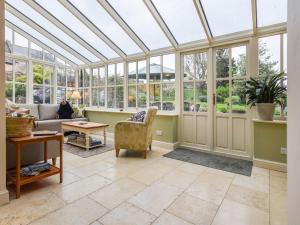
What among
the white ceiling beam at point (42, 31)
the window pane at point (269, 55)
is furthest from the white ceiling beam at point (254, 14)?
the white ceiling beam at point (42, 31)

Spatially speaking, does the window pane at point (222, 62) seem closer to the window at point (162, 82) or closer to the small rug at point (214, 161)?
the window at point (162, 82)

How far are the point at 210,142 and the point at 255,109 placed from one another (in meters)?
1.06

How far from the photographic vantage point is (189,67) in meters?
4.00

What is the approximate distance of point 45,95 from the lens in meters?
5.98

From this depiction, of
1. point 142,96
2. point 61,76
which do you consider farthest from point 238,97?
point 61,76

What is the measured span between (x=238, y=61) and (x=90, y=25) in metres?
3.26

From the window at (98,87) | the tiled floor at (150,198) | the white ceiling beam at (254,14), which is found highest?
the white ceiling beam at (254,14)

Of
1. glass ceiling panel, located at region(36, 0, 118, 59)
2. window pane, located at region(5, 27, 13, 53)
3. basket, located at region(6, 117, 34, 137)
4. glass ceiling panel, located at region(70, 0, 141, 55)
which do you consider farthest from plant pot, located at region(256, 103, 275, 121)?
window pane, located at region(5, 27, 13, 53)

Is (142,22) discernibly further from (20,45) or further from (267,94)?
(20,45)

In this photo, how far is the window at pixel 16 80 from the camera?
510cm

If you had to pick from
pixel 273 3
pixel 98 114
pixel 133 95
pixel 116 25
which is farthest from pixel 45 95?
pixel 273 3

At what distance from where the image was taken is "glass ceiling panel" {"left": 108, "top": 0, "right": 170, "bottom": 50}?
340 centimetres

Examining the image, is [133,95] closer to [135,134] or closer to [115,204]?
[135,134]

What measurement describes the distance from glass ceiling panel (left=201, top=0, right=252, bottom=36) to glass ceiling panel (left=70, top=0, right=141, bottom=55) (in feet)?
6.31
